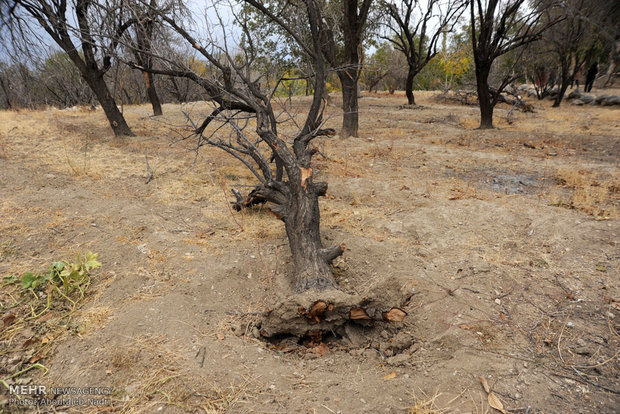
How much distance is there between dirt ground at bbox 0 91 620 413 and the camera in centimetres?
182

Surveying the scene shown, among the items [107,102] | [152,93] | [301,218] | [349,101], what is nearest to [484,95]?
[349,101]

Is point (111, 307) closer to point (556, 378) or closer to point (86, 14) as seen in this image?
point (556, 378)

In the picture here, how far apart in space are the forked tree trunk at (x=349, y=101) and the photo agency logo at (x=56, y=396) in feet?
23.0

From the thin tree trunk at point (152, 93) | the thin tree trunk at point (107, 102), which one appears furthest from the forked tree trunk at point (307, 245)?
the thin tree trunk at point (152, 93)

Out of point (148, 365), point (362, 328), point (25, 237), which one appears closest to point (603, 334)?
point (362, 328)

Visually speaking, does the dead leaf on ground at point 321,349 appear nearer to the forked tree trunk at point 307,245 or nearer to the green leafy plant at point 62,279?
the forked tree trunk at point 307,245

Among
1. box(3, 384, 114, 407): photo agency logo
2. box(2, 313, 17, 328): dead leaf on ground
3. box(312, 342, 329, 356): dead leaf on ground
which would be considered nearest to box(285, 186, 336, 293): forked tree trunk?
box(312, 342, 329, 356): dead leaf on ground

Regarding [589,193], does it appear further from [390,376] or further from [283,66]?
[283,66]

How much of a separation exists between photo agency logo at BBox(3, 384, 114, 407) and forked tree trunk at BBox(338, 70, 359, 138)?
7012 mm

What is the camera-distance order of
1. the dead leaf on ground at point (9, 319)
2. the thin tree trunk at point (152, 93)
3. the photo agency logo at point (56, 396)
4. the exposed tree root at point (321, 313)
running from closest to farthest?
the photo agency logo at point (56, 396), the exposed tree root at point (321, 313), the dead leaf on ground at point (9, 319), the thin tree trunk at point (152, 93)

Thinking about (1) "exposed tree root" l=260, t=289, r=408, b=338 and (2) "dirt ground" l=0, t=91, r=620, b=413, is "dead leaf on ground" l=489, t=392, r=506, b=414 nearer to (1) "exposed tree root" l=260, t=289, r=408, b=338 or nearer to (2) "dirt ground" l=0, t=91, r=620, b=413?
(2) "dirt ground" l=0, t=91, r=620, b=413

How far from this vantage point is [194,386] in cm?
185

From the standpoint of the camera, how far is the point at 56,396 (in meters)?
1.84

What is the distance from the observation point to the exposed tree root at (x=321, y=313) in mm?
2246
